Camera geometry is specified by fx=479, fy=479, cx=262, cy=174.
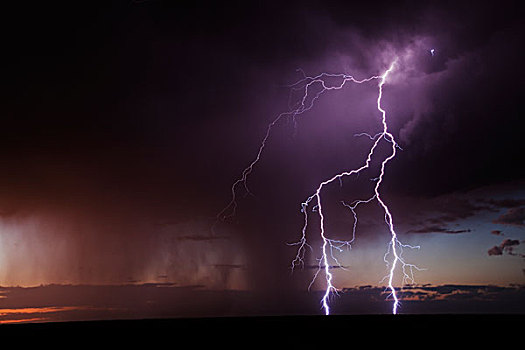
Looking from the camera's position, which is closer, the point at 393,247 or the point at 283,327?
the point at 283,327

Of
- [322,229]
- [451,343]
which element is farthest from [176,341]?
[322,229]

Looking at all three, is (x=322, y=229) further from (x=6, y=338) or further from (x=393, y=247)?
(x=6, y=338)

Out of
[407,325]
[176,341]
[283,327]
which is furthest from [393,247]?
[176,341]

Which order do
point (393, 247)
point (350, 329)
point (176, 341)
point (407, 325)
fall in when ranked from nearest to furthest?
point (176, 341), point (350, 329), point (407, 325), point (393, 247)

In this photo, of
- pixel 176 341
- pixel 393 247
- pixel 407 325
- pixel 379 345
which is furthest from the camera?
pixel 393 247

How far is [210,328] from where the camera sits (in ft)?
16.7

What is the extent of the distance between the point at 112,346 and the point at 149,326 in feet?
5.18

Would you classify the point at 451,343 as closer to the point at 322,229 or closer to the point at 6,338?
the point at 6,338

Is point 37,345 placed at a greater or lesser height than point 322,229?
lesser

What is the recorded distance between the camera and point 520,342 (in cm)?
377

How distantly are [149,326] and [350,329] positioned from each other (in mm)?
2243

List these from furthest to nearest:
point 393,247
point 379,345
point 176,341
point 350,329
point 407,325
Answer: point 393,247, point 407,325, point 350,329, point 176,341, point 379,345

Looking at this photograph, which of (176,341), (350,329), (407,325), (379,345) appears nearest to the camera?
(379,345)

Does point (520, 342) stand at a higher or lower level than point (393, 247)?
lower
